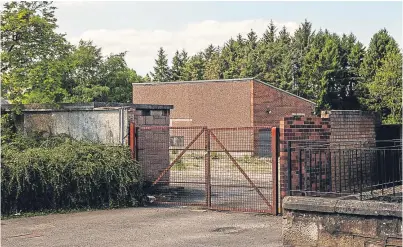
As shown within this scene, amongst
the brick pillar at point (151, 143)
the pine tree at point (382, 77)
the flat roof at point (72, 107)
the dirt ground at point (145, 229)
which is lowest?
the dirt ground at point (145, 229)

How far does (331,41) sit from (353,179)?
49.8m

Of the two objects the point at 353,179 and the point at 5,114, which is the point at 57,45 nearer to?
the point at 5,114

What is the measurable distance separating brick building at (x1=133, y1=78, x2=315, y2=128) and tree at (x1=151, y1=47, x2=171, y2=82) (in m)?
35.1

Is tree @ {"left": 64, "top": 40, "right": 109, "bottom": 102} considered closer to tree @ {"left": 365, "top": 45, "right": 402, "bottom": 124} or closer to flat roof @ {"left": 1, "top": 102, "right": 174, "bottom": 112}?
tree @ {"left": 365, "top": 45, "right": 402, "bottom": 124}

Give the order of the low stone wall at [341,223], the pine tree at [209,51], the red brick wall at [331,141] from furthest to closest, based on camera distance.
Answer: the pine tree at [209,51], the red brick wall at [331,141], the low stone wall at [341,223]

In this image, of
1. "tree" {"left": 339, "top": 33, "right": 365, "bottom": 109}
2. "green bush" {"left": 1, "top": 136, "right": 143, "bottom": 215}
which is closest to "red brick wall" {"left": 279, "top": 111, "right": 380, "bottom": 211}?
"green bush" {"left": 1, "top": 136, "right": 143, "bottom": 215}

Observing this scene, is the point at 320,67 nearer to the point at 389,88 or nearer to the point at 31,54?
the point at 389,88

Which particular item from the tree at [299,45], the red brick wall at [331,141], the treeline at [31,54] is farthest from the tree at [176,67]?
the red brick wall at [331,141]

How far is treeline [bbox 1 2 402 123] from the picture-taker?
15414 mm

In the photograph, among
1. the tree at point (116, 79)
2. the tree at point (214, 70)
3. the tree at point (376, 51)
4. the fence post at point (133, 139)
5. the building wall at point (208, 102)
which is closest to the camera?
the fence post at point (133, 139)

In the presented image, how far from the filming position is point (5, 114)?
15484 mm

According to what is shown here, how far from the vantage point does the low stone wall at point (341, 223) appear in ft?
21.6

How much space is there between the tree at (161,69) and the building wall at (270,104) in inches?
1514

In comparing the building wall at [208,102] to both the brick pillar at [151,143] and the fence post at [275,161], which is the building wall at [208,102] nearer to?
the brick pillar at [151,143]
